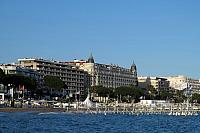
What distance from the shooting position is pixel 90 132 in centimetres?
5297

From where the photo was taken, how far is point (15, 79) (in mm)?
164625

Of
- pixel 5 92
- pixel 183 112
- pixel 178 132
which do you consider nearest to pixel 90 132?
pixel 178 132

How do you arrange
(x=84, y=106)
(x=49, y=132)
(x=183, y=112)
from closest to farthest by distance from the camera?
1. (x=49, y=132)
2. (x=183, y=112)
3. (x=84, y=106)

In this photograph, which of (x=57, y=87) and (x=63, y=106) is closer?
(x=63, y=106)

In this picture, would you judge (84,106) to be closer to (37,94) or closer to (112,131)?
(37,94)

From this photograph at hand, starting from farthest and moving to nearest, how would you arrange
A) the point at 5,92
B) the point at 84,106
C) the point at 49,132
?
the point at 5,92 → the point at 84,106 → the point at 49,132

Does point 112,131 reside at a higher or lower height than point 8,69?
lower

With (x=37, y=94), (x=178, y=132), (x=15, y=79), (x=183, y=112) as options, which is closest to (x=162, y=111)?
(x=183, y=112)

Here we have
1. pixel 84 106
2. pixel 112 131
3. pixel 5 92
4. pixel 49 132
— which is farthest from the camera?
→ pixel 5 92

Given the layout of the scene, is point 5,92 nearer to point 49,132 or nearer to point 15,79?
point 15,79

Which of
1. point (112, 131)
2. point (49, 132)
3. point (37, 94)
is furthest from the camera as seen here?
point (37, 94)

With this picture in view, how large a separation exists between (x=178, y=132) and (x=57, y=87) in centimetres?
14131

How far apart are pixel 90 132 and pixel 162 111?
91.9m

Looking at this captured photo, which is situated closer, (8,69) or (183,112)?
(183,112)
